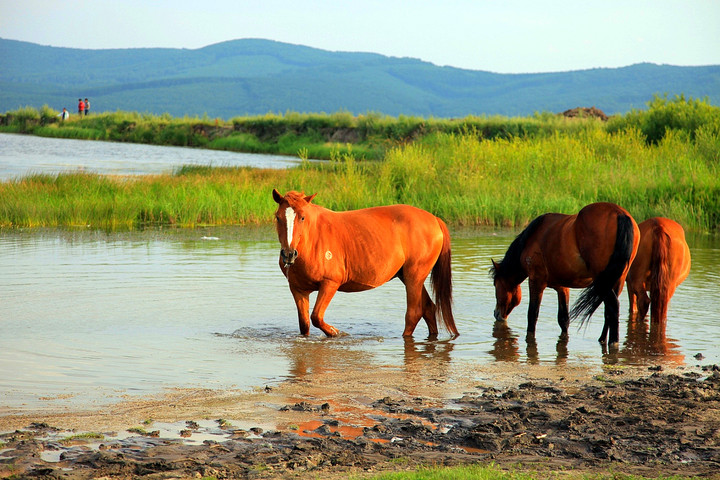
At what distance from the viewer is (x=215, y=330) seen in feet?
29.4

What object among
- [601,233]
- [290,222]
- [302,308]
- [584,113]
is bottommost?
[302,308]

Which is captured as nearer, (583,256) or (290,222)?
(290,222)

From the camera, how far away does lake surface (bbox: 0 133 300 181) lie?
3066 centimetres

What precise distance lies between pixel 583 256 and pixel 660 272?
0.92 metres

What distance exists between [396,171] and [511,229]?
407cm

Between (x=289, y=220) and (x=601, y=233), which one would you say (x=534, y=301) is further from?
(x=289, y=220)

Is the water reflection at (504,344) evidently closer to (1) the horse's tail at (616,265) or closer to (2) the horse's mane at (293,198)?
(1) the horse's tail at (616,265)

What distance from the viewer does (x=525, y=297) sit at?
1120 centimetres

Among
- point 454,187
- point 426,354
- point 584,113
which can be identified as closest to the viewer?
point 426,354

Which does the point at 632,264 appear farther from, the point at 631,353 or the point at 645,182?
the point at 645,182

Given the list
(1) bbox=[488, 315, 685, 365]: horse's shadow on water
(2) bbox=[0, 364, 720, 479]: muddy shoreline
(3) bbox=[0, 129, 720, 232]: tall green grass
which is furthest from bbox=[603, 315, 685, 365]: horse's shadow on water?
(3) bbox=[0, 129, 720, 232]: tall green grass

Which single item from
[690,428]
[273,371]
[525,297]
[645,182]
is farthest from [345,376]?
[645,182]

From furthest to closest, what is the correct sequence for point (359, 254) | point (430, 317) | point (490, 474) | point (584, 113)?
point (584, 113) → point (430, 317) → point (359, 254) → point (490, 474)

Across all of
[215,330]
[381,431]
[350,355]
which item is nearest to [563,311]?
[350,355]
